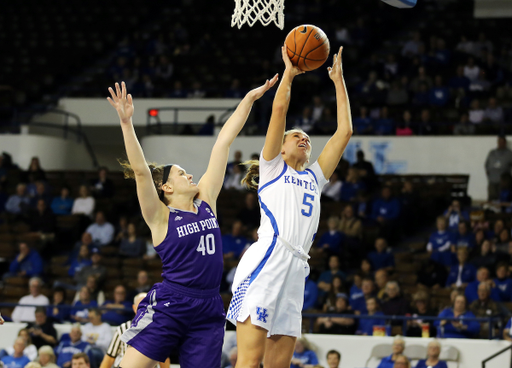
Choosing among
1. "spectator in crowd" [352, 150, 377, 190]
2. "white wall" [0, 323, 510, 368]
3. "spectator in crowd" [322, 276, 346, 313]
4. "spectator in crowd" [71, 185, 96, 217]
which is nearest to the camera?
"white wall" [0, 323, 510, 368]

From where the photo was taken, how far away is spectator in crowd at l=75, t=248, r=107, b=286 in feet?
38.5

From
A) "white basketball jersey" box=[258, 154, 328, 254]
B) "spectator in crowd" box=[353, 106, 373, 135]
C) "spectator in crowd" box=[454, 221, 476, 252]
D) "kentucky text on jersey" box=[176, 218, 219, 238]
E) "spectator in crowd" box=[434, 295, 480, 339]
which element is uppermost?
"spectator in crowd" box=[353, 106, 373, 135]

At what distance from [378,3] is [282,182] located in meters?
16.5

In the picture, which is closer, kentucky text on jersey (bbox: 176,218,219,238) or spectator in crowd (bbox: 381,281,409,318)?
kentucky text on jersey (bbox: 176,218,219,238)

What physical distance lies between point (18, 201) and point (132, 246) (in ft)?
11.0

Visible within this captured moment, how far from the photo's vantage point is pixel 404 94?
50.0 ft

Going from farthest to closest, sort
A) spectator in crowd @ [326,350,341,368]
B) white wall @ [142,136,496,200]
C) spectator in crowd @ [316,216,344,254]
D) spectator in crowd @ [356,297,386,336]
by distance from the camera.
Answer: white wall @ [142,136,496,200] < spectator in crowd @ [316,216,344,254] < spectator in crowd @ [356,297,386,336] < spectator in crowd @ [326,350,341,368]

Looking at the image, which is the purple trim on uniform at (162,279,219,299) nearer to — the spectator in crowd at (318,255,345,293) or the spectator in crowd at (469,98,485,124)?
the spectator in crowd at (318,255,345,293)

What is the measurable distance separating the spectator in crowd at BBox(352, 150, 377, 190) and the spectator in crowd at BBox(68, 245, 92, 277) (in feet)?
16.7

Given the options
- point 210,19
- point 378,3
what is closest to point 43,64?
point 210,19

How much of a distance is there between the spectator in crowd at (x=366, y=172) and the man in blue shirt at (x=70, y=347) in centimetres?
603

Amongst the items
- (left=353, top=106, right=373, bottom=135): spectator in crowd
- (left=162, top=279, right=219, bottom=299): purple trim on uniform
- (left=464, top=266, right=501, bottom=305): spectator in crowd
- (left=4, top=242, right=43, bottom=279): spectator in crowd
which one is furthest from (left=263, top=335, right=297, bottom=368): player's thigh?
(left=353, top=106, right=373, bottom=135): spectator in crowd

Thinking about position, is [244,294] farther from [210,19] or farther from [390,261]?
[210,19]

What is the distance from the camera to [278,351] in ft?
14.8
